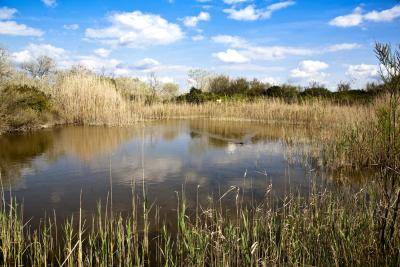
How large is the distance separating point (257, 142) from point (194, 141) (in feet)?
5.93

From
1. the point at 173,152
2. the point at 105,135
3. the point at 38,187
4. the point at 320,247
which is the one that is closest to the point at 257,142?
the point at 173,152

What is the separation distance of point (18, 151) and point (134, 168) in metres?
3.26

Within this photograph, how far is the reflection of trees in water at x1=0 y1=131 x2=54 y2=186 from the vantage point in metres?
6.08

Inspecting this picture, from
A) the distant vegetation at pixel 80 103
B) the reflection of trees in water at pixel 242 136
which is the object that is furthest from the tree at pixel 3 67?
the reflection of trees in water at pixel 242 136

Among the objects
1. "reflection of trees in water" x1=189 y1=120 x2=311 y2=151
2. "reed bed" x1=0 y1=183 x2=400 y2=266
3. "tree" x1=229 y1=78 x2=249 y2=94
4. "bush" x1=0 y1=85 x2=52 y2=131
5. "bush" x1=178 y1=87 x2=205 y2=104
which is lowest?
"reed bed" x1=0 y1=183 x2=400 y2=266

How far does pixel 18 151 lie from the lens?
808cm

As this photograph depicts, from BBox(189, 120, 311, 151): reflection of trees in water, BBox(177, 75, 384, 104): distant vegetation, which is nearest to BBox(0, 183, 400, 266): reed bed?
BBox(189, 120, 311, 151): reflection of trees in water

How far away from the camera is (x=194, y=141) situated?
34.0 ft

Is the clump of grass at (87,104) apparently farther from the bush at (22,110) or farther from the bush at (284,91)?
the bush at (284,91)

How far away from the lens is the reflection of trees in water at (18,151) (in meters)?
6.08

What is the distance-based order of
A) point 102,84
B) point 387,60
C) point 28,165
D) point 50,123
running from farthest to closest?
point 102,84, point 50,123, point 28,165, point 387,60

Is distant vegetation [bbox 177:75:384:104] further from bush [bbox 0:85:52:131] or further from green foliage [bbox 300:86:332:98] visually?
bush [bbox 0:85:52:131]

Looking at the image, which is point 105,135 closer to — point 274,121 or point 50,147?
point 50,147

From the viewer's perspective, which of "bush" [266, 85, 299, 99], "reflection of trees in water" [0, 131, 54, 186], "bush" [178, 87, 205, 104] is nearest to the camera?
"reflection of trees in water" [0, 131, 54, 186]
